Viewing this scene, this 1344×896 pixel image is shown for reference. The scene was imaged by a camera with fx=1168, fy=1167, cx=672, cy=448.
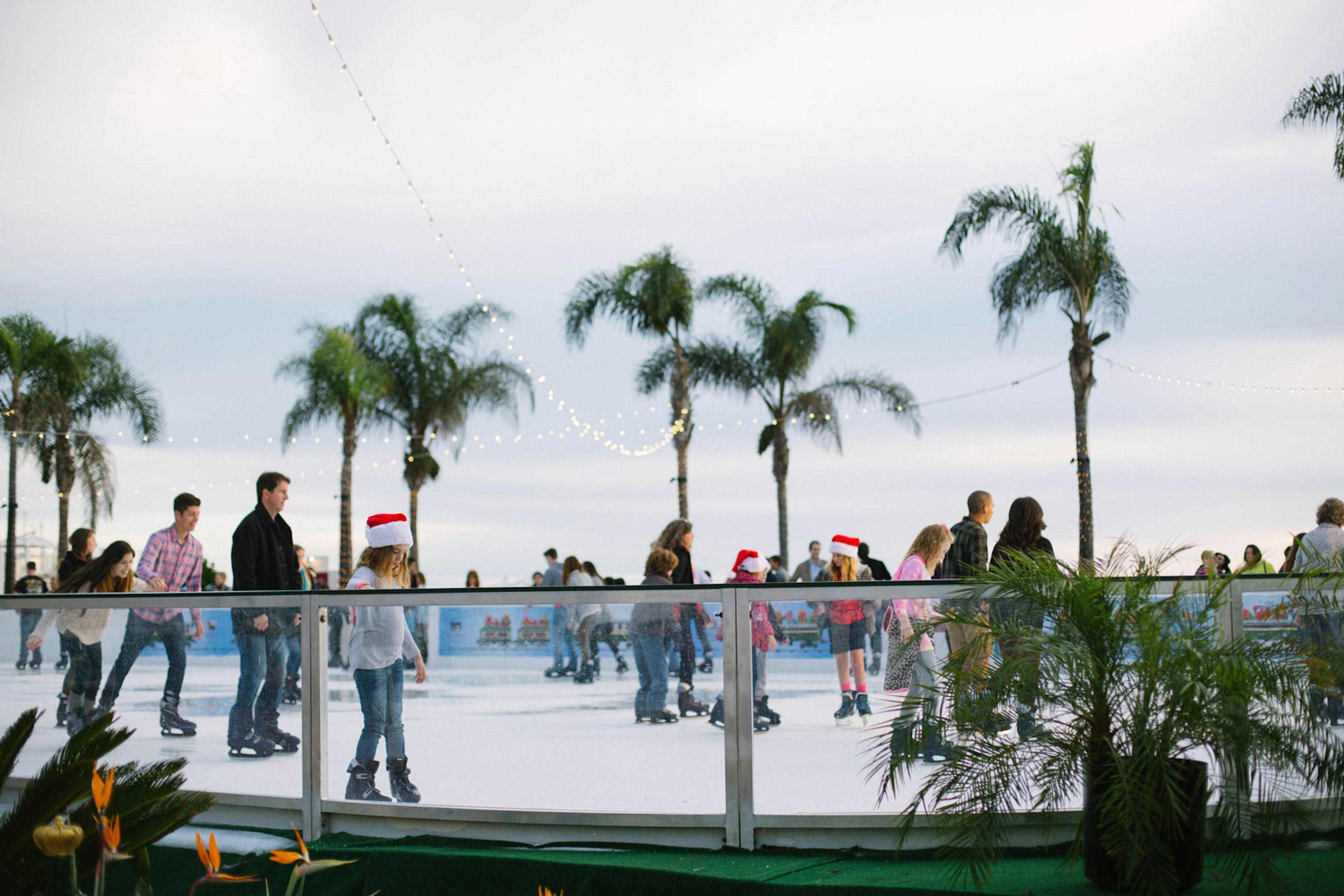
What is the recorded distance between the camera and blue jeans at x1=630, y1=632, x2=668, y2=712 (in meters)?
5.19

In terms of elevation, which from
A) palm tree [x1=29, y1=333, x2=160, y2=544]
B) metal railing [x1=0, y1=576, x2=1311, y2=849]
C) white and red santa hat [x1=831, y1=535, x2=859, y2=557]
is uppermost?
palm tree [x1=29, y1=333, x2=160, y2=544]

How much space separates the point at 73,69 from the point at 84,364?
14682 mm

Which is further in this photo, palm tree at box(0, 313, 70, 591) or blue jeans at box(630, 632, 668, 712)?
palm tree at box(0, 313, 70, 591)

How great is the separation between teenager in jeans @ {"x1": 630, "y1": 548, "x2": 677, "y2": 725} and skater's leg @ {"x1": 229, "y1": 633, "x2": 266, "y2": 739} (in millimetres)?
1936

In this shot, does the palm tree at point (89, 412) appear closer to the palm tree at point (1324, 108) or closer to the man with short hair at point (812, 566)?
the man with short hair at point (812, 566)

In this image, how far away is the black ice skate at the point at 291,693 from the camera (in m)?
5.70

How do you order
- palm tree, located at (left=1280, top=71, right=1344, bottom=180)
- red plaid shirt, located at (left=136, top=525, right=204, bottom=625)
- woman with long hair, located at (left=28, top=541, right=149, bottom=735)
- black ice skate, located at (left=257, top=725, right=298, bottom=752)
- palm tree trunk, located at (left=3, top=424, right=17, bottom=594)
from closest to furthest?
black ice skate, located at (left=257, top=725, right=298, bottom=752), woman with long hair, located at (left=28, top=541, right=149, bottom=735), red plaid shirt, located at (left=136, top=525, right=204, bottom=625), palm tree, located at (left=1280, top=71, right=1344, bottom=180), palm tree trunk, located at (left=3, top=424, right=17, bottom=594)

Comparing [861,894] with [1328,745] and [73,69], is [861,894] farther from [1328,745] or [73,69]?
[73,69]

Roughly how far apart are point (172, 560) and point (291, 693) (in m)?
2.72

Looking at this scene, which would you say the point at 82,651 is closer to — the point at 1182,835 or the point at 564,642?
the point at 564,642

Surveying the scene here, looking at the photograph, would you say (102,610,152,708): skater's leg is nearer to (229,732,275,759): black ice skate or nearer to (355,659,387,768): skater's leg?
(229,732,275,759): black ice skate

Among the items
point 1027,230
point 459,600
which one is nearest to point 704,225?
point 1027,230

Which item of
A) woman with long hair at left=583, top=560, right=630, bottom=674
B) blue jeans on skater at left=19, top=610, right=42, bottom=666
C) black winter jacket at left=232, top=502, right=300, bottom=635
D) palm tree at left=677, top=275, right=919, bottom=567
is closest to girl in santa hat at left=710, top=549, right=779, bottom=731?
woman with long hair at left=583, top=560, right=630, bottom=674

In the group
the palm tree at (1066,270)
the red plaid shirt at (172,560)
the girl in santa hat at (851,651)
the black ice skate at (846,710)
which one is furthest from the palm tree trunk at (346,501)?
the black ice skate at (846,710)
